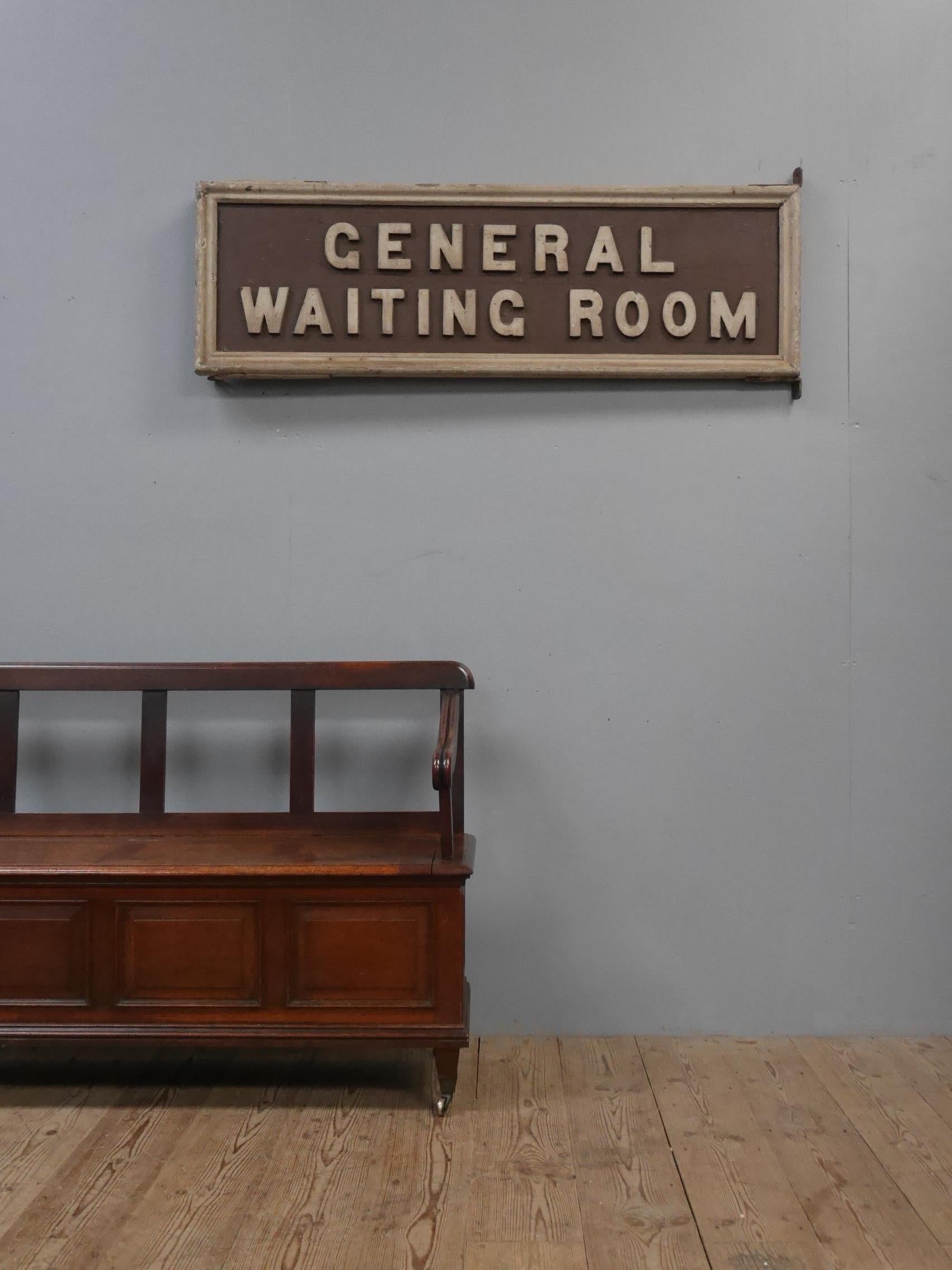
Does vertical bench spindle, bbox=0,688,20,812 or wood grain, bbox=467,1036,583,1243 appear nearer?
wood grain, bbox=467,1036,583,1243

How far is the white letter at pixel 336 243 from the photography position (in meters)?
2.55

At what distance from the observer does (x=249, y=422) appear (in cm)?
260

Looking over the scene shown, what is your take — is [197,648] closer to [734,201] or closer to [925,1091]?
[734,201]

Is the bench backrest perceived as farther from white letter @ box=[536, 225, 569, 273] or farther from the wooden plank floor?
white letter @ box=[536, 225, 569, 273]

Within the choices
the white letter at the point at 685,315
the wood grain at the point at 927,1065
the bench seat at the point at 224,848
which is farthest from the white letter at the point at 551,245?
the wood grain at the point at 927,1065

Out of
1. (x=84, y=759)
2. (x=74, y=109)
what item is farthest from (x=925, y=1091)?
(x=74, y=109)

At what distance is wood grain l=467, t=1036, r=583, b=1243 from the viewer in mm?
1696

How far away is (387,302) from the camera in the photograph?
2553 millimetres

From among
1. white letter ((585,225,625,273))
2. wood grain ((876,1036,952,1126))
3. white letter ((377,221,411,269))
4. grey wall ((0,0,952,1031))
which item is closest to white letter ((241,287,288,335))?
grey wall ((0,0,952,1031))

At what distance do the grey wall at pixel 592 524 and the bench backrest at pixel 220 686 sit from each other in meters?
0.09

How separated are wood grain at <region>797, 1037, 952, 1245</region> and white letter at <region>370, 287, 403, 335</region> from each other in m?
2.09

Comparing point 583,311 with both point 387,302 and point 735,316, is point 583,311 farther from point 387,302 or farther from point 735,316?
point 387,302

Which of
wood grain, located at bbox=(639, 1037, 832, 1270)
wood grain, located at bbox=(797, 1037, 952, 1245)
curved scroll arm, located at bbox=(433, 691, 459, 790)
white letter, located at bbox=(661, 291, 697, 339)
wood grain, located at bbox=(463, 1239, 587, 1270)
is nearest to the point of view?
wood grain, located at bbox=(463, 1239, 587, 1270)

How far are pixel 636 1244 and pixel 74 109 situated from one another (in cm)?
289
